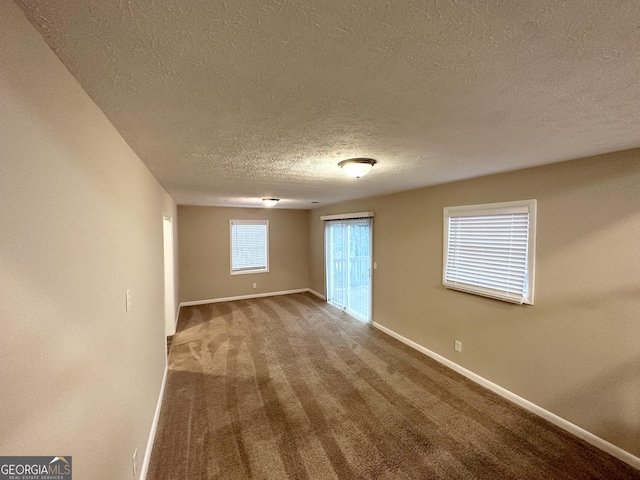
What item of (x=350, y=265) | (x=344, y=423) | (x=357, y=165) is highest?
(x=357, y=165)

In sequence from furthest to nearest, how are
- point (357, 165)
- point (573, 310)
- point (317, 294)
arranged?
1. point (317, 294)
2. point (573, 310)
3. point (357, 165)

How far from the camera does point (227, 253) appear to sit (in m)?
6.05

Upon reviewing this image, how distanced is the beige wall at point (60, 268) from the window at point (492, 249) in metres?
3.17

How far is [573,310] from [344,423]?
2172 mm

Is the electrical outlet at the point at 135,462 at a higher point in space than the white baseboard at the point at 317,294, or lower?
higher

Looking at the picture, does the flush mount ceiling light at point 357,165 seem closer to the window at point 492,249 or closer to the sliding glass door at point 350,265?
the window at point 492,249

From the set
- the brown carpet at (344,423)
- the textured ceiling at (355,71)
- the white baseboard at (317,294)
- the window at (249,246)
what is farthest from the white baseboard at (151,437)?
the white baseboard at (317,294)

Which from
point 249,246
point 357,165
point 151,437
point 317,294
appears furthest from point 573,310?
point 249,246

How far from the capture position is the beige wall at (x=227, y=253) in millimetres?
5676

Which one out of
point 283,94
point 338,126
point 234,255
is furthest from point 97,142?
point 234,255

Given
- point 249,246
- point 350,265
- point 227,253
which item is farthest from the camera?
point 249,246

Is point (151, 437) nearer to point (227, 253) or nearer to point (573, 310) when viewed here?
point (573, 310)

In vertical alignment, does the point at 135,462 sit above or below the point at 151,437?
above

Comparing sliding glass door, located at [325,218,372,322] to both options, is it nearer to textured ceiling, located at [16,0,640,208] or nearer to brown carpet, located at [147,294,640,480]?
brown carpet, located at [147,294,640,480]
